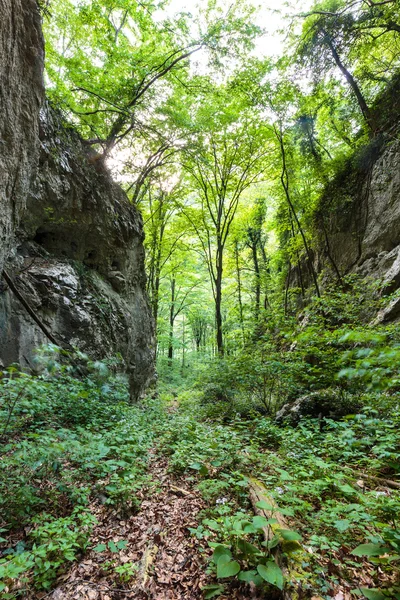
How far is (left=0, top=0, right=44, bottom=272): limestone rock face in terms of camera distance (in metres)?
2.58

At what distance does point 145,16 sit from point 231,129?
5.55 m

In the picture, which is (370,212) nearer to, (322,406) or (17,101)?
(322,406)

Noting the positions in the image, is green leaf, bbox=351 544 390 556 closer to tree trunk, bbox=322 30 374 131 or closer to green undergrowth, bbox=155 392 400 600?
green undergrowth, bbox=155 392 400 600

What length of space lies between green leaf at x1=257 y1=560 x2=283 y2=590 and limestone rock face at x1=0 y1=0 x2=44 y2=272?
3.42 meters

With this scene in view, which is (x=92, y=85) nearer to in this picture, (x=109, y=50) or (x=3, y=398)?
(x=109, y=50)

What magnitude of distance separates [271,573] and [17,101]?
475cm

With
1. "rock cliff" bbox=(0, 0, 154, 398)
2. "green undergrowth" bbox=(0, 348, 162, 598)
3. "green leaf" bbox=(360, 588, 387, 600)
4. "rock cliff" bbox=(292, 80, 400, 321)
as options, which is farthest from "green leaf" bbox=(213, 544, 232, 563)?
"rock cliff" bbox=(292, 80, 400, 321)

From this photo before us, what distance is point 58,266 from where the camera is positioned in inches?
273

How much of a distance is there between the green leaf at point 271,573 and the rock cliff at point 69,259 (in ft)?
13.2

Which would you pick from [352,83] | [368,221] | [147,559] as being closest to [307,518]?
[147,559]

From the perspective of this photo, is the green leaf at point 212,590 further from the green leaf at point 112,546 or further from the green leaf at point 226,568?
the green leaf at point 112,546

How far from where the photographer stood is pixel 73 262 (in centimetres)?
757

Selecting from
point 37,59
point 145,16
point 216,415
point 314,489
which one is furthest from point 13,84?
point 216,415

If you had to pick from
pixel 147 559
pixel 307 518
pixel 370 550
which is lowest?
pixel 147 559
